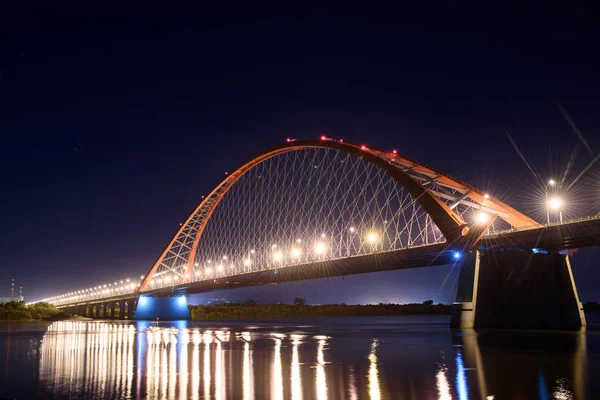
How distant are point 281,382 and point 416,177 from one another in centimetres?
3388

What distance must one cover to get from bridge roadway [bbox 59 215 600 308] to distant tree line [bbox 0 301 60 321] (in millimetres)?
59013

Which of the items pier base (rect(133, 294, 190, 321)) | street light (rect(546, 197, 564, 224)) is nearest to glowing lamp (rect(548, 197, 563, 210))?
street light (rect(546, 197, 564, 224))

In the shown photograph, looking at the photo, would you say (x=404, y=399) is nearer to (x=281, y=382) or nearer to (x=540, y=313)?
(x=281, y=382)

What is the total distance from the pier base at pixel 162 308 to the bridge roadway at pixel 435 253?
32208mm

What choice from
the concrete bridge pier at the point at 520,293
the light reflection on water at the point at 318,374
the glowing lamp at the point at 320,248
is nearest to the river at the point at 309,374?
the light reflection on water at the point at 318,374

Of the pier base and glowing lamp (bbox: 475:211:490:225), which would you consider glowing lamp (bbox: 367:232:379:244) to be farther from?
the pier base

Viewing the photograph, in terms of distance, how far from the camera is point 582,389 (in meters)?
11.5

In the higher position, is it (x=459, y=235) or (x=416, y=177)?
(x=416, y=177)

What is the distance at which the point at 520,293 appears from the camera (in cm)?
3650

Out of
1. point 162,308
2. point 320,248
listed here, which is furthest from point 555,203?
point 162,308

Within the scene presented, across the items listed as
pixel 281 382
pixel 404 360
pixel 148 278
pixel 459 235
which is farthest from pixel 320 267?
pixel 148 278

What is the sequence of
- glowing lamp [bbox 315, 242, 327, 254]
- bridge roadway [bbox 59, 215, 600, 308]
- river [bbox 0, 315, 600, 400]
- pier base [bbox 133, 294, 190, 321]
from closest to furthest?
river [bbox 0, 315, 600, 400]
bridge roadway [bbox 59, 215, 600, 308]
glowing lamp [bbox 315, 242, 327, 254]
pier base [bbox 133, 294, 190, 321]

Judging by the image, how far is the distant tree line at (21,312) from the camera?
102250mm

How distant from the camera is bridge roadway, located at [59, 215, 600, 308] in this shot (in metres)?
33.1
